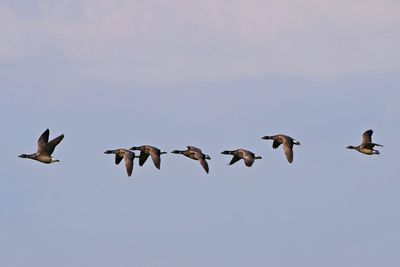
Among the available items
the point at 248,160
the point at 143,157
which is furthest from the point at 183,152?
the point at 248,160

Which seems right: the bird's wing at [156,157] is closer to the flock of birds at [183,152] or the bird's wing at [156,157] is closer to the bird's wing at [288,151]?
the flock of birds at [183,152]

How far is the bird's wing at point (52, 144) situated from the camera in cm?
11050

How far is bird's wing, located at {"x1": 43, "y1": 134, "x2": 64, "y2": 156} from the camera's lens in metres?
110

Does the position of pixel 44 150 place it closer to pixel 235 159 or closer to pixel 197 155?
pixel 197 155

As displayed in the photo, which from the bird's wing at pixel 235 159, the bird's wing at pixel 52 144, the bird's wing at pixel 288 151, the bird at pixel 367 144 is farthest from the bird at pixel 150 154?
the bird at pixel 367 144

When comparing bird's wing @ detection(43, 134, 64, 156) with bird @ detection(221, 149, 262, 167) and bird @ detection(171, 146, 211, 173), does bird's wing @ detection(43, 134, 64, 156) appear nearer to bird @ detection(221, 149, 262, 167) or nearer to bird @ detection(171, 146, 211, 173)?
bird @ detection(171, 146, 211, 173)

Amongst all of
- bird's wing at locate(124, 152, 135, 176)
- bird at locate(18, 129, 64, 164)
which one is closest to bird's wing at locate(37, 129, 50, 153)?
bird at locate(18, 129, 64, 164)

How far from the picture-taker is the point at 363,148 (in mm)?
120625

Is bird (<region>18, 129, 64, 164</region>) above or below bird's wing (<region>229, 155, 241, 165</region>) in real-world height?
below

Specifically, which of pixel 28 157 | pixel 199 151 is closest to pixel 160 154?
pixel 199 151

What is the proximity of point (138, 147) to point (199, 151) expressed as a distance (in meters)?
7.28

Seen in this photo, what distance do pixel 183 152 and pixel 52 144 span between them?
1310 centimetres

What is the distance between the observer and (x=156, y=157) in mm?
114625

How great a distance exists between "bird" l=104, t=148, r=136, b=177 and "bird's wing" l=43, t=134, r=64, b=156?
581 centimetres
